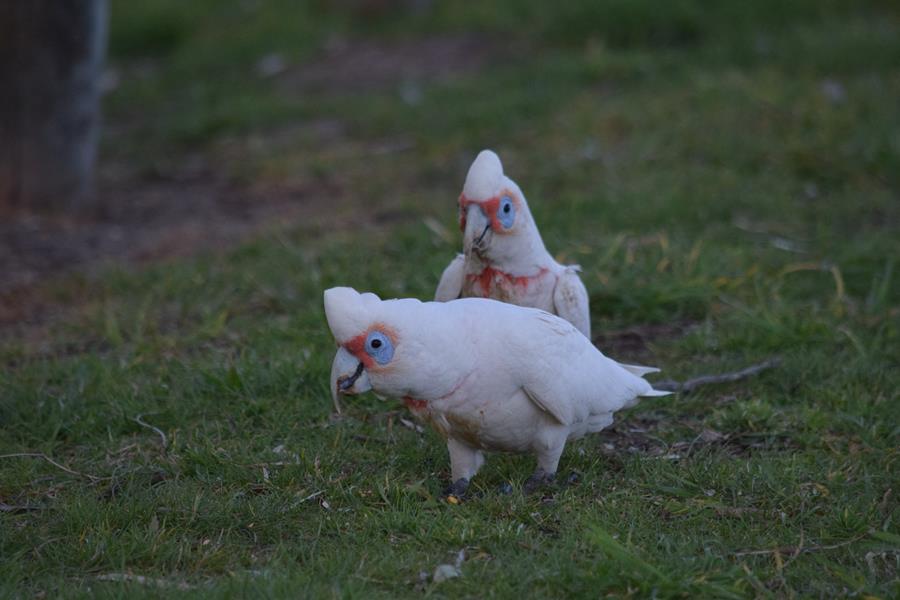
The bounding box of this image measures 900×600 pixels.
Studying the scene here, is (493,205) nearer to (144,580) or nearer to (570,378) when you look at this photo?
(570,378)

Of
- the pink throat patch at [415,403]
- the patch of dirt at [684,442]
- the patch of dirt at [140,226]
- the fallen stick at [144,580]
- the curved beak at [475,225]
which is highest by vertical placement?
the curved beak at [475,225]

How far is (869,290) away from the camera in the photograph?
5.15 meters

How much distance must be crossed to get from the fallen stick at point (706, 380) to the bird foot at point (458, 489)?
3.49 feet

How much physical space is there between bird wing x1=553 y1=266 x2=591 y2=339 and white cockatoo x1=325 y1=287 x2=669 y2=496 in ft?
1.39

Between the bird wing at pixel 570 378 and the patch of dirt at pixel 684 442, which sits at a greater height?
the bird wing at pixel 570 378

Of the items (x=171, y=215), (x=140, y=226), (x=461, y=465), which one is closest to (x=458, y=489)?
(x=461, y=465)

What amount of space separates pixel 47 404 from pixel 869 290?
3547 millimetres

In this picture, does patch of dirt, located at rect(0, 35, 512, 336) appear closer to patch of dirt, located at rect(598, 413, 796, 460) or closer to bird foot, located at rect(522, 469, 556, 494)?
patch of dirt, located at rect(598, 413, 796, 460)

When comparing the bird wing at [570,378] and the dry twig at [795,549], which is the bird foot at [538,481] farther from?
the dry twig at [795,549]

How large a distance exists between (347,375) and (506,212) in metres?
0.92

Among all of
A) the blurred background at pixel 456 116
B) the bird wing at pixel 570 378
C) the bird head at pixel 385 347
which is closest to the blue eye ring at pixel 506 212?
the bird wing at pixel 570 378

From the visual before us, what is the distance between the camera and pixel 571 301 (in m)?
3.88

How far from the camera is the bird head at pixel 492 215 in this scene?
3637mm

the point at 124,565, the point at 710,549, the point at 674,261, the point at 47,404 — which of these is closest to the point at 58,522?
the point at 124,565
